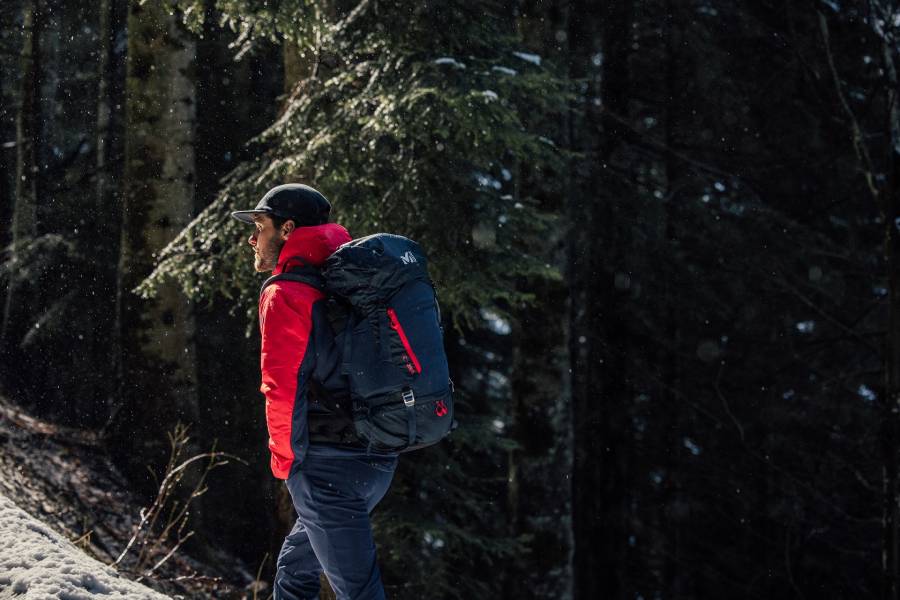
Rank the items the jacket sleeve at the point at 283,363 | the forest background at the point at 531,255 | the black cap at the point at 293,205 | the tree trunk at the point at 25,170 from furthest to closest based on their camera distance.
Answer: the tree trunk at the point at 25,170 → the forest background at the point at 531,255 → the black cap at the point at 293,205 → the jacket sleeve at the point at 283,363

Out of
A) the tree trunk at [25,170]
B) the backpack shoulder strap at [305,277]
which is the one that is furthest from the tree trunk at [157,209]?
the tree trunk at [25,170]

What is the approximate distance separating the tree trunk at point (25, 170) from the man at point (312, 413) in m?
12.0

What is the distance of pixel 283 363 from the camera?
11.3ft

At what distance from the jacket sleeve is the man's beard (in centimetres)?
44

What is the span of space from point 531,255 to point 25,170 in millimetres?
11442

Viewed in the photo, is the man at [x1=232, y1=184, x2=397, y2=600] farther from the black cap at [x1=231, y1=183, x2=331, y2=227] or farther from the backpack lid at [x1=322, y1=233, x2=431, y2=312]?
the backpack lid at [x1=322, y1=233, x2=431, y2=312]

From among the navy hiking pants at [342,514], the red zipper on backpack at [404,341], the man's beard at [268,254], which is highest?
the man's beard at [268,254]

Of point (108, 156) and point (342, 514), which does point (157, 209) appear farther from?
point (108, 156)

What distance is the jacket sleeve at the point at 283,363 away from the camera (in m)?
3.43

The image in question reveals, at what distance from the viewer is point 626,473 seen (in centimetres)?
1578

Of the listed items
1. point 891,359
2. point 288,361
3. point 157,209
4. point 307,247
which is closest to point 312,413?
point 288,361

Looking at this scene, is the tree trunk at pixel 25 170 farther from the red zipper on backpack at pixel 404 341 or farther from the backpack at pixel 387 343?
the red zipper on backpack at pixel 404 341

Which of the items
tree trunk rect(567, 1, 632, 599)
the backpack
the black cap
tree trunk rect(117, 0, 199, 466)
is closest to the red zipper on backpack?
the backpack

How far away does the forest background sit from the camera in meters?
6.72
